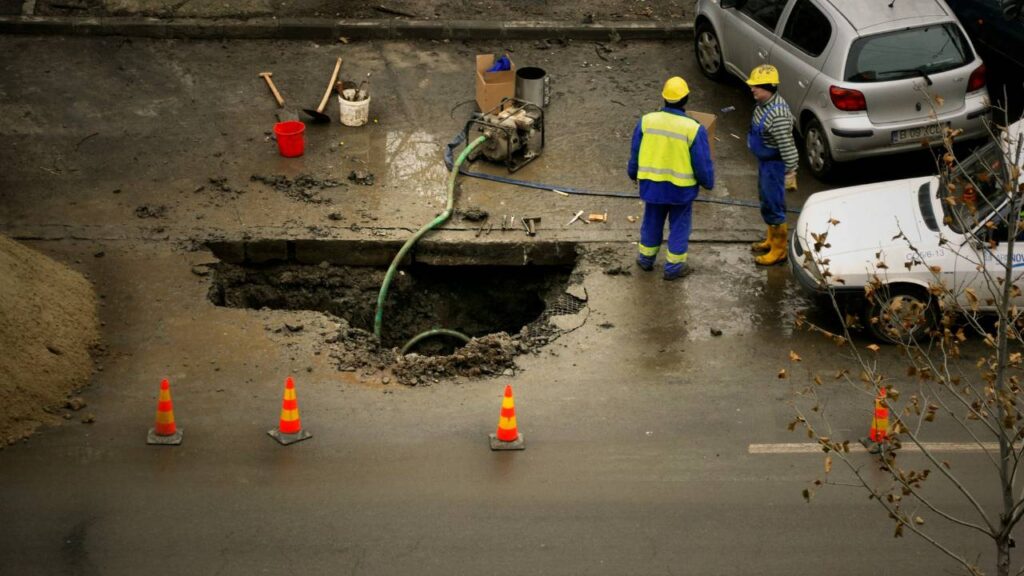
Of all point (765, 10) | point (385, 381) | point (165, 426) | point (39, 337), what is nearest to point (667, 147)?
point (385, 381)

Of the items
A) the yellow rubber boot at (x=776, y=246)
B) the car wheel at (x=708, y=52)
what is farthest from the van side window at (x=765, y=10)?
the yellow rubber boot at (x=776, y=246)

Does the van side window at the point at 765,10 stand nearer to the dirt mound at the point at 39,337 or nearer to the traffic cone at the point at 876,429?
the traffic cone at the point at 876,429

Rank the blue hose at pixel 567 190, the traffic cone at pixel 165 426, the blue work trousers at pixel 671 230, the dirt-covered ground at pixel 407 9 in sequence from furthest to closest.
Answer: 1. the dirt-covered ground at pixel 407 9
2. the blue hose at pixel 567 190
3. the blue work trousers at pixel 671 230
4. the traffic cone at pixel 165 426

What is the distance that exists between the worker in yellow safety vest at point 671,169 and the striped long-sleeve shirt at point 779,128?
0.62m

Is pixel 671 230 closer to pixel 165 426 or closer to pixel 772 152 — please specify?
pixel 772 152

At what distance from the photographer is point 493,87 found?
47.0 ft

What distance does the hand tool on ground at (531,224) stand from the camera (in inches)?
488

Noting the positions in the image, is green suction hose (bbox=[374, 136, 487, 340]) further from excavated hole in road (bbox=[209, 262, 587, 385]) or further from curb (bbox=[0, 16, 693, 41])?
curb (bbox=[0, 16, 693, 41])

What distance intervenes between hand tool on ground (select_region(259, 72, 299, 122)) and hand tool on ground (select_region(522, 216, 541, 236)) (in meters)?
3.51

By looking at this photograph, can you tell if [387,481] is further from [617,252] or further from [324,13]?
[324,13]

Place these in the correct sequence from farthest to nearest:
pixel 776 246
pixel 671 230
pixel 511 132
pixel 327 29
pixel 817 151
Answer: pixel 327 29
pixel 817 151
pixel 511 132
pixel 776 246
pixel 671 230

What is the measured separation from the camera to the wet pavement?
27.7 ft

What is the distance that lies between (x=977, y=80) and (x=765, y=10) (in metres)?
2.63

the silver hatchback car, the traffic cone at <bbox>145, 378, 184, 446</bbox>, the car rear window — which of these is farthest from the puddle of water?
the car rear window
